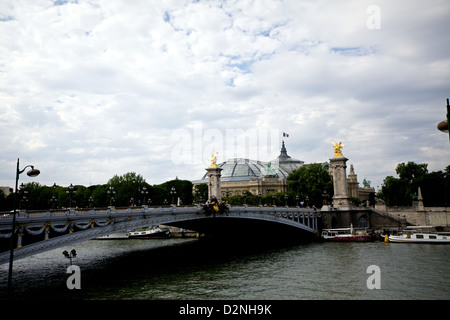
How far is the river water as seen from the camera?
21.9m

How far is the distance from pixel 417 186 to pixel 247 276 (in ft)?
195

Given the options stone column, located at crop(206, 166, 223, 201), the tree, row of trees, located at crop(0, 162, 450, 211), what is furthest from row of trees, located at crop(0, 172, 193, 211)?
the tree

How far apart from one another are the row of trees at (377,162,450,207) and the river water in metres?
35.4

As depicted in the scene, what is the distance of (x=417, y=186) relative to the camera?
245 feet

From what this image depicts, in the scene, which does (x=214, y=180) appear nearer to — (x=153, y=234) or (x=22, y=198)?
(x=22, y=198)

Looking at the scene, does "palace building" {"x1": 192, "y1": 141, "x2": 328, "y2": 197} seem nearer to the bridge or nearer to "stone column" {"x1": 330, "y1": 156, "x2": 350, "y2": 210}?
"stone column" {"x1": 330, "y1": 156, "x2": 350, "y2": 210}

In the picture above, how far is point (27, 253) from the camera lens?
19625 mm

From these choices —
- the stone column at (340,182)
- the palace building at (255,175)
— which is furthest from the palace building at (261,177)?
the stone column at (340,182)

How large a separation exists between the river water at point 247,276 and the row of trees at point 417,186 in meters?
35.4

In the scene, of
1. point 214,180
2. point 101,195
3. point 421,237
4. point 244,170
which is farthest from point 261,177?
point 421,237

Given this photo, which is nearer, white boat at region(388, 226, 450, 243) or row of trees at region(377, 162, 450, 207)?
white boat at region(388, 226, 450, 243)

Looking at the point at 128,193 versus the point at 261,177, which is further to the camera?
the point at 261,177
